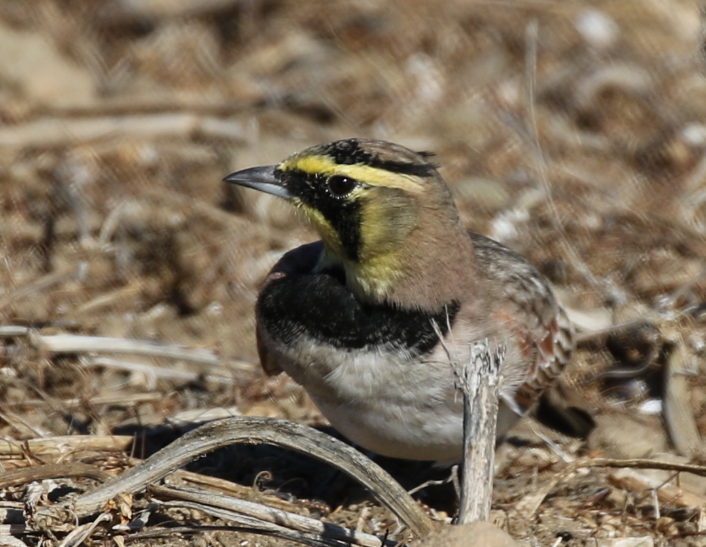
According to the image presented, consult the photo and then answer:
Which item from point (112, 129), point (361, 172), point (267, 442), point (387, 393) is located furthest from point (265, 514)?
point (112, 129)

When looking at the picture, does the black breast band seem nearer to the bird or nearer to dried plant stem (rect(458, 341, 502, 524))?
the bird

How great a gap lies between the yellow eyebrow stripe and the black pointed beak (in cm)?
12

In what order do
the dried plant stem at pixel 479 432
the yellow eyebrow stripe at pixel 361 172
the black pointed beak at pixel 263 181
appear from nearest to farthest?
1. the dried plant stem at pixel 479 432
2. the yellow eyebrow stripe at pixel 361 172
3. the black pointed beak at pixel 263 181

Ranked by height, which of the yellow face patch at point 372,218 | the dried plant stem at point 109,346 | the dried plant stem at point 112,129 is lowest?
the dried plant stem at point 109,346

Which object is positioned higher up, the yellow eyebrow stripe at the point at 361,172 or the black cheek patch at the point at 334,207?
the yellow eyebrow stripe at the point at 361,172

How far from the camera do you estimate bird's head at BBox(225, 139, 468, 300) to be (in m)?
4.31

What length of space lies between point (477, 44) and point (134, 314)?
4204 mm

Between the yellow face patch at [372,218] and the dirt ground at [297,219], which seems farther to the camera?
the dirt ground at [297,219]

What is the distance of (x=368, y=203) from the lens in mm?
4320

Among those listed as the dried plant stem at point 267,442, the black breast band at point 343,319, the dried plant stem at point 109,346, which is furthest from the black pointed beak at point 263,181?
the dried plant stem at point 109,346

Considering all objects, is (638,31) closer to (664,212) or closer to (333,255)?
(664,212)

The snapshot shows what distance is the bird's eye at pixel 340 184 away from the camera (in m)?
4.31

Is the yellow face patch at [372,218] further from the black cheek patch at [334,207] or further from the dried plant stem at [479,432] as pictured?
the dried plant stem at [479,432]

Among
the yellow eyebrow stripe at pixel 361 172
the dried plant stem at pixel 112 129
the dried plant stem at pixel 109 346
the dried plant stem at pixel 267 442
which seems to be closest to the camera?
the dried plant stem at pixel 267 442
